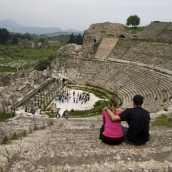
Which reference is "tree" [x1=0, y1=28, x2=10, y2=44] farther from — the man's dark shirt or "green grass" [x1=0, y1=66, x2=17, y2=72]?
the man's dark shirt

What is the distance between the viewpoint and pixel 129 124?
5312mm

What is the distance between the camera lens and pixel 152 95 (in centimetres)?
2311

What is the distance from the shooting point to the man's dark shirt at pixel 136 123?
5216 mm

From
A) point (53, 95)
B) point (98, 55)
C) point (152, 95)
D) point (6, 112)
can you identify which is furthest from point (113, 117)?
point (98, 55)

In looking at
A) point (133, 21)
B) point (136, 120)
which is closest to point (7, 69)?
point (133, 21)

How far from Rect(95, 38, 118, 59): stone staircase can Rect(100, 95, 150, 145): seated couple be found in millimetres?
34004

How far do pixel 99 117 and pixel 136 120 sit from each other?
1319cm

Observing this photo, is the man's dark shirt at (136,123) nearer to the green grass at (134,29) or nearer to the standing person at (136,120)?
the standing person at (136,120)

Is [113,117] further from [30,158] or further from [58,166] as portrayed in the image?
[30,158]

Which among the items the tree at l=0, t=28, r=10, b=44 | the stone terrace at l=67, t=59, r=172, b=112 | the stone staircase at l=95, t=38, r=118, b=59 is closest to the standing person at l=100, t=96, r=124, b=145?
the stone terrace at l=67, t=59, r=172, b=112

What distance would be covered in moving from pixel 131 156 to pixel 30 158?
2.22 m

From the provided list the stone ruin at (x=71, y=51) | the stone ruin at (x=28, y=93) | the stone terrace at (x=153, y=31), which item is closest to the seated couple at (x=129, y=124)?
the stone ruin at (x=28, y=93)

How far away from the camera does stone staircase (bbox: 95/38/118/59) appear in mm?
39725

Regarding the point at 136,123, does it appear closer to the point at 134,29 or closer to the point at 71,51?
the point at 71,51
